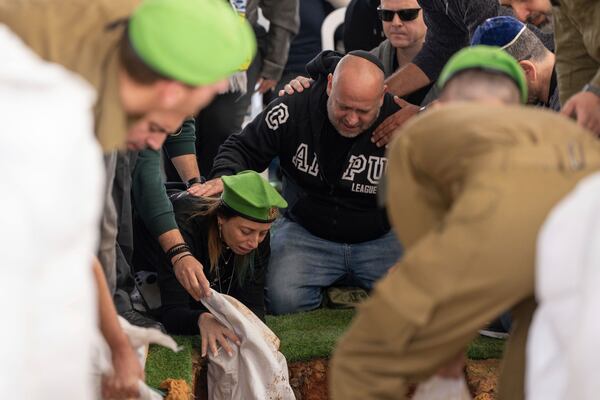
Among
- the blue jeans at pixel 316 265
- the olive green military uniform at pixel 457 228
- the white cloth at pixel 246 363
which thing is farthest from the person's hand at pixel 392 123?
the olive green military uniform at pixel 457 228

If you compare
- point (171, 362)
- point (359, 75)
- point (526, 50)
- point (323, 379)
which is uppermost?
point (526, 50)

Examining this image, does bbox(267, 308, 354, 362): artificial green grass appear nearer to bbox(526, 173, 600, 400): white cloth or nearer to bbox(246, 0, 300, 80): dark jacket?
bbox(246, 0, 300, 80): dark jacket

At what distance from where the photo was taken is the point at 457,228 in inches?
97.3

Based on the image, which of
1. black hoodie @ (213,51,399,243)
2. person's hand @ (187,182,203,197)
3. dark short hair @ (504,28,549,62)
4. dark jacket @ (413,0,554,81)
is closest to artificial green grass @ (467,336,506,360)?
black hoodie @ (213,51,399,243)

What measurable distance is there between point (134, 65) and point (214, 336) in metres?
1.82

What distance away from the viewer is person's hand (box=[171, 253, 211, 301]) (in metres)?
4.21

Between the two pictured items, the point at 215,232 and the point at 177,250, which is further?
the point at 215,232

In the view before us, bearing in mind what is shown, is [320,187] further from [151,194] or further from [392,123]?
[151,194]

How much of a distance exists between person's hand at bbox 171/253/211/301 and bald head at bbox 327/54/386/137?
1.07 m

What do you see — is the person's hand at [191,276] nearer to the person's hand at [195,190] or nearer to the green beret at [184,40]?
the person's hand at [195,190]

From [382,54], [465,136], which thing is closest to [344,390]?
[465,136]

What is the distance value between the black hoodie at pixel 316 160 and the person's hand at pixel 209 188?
257mm

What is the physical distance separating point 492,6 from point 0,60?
9.90ft

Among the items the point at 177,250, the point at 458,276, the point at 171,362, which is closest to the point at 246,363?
the point at 171,362
